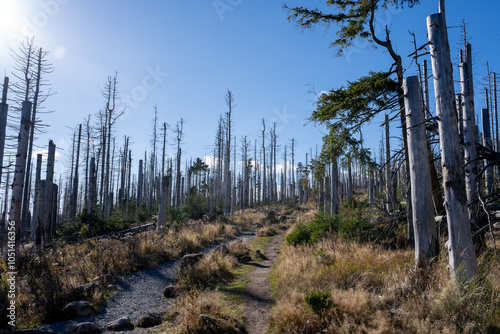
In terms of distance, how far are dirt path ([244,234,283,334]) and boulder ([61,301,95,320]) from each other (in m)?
3.20

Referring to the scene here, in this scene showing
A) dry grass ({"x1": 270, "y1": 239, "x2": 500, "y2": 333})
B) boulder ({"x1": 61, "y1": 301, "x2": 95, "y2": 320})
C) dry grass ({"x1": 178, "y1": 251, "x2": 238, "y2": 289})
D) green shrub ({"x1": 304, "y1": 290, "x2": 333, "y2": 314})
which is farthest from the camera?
dry grass ({"x1": 178, "y1": 251, "x2": 238, "y2": 289})

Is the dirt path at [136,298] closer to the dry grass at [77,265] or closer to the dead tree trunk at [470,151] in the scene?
the dry grass at [77,265]

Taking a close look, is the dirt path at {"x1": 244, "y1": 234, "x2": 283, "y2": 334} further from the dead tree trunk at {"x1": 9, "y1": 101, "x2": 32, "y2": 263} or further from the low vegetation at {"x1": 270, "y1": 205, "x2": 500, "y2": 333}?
Result: the dead tree trunk at {"x1": 9, "y1": 101, "x2": 32, "y2": 263}

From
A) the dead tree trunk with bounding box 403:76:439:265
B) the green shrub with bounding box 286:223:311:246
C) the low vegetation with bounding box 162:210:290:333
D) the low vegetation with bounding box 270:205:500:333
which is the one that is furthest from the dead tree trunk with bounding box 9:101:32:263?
the dead tree trunk with bounding box 403:76:439:265

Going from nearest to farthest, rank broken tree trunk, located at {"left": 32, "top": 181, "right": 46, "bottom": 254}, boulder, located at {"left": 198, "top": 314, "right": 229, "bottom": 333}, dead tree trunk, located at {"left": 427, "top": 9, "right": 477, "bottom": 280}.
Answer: dead tree trunk, located at {"left": 427, "top": 9, "right": 477, "bottom": 280} < boulder, located at {"left": 198, "top": 314, "right": 229, "bottom": 333} < broken tree trunk, located at {"left": 32, "top": 181, "right": 46, "bottom": 254}

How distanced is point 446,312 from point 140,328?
5.11 m

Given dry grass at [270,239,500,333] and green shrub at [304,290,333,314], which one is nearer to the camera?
dry grass at [270,239,500,333]

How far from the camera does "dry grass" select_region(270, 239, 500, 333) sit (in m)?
3.66

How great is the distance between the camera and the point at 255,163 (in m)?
44.6

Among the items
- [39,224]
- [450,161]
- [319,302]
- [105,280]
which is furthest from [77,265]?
[450,161]

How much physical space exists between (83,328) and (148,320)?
1.08 meters

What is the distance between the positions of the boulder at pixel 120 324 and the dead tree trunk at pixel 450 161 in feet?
18.9

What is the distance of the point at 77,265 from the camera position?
7.56 metres

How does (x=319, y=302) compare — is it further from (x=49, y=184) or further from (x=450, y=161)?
(x=49, y=184)
